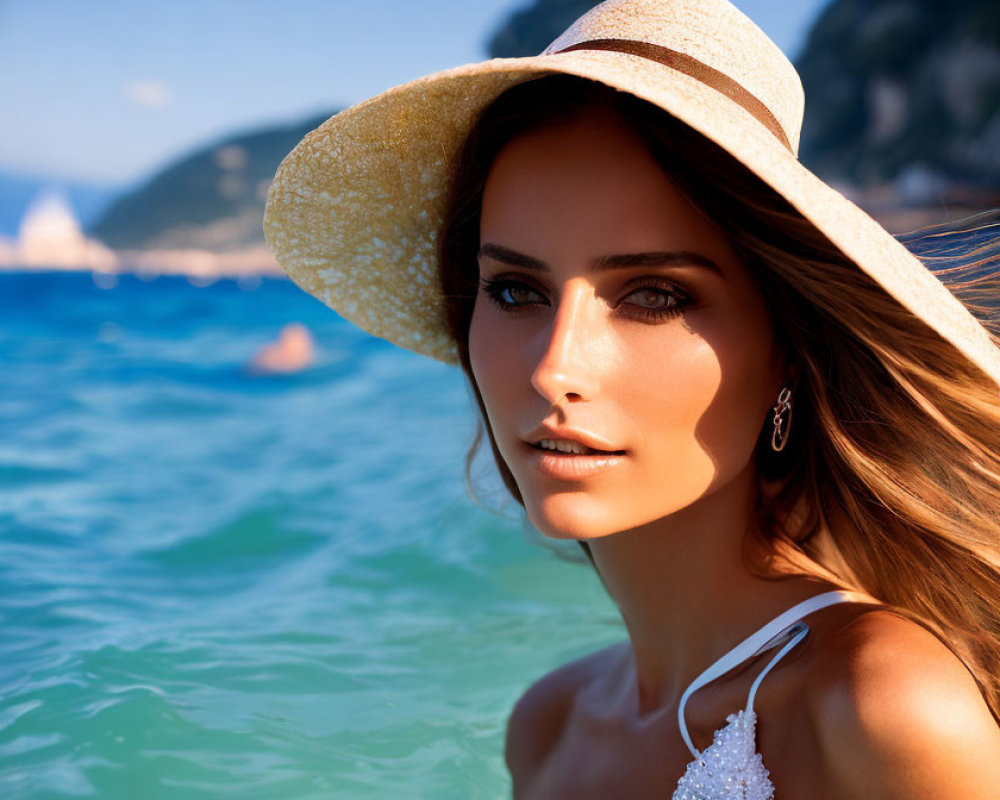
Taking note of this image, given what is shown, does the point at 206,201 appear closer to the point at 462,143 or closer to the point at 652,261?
the point at 462,143

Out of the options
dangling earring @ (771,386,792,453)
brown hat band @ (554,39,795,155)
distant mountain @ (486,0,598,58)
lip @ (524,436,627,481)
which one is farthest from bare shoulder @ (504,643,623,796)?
distant mountain @ (486,0,598,58)

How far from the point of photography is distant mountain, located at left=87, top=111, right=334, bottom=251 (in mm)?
110500

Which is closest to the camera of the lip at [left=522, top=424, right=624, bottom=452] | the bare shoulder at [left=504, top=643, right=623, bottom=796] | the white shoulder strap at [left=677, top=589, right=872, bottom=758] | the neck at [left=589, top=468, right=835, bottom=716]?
the lip at [left=522, top=424, right=624, bottom=452]

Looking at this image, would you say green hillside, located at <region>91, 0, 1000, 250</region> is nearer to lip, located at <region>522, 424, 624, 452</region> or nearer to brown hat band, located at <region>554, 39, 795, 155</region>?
brown hat band, located at <region>554, 39, 795, 155</region>

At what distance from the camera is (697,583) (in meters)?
1.96

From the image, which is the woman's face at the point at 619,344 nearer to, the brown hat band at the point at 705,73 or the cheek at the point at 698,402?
the cheek at the point at 698,402

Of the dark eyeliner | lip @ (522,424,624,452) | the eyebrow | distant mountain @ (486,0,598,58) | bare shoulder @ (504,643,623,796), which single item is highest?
the eyebrow

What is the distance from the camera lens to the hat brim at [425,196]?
1.51 meters

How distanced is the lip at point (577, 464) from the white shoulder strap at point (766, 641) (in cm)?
43

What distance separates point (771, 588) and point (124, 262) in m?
108

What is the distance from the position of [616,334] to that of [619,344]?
2cm

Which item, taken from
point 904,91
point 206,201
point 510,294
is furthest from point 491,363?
point 206,201

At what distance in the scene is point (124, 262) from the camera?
102625 millimetres

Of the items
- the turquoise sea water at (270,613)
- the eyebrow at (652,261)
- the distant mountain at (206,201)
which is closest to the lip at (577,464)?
the eyebrow at (652,261)
